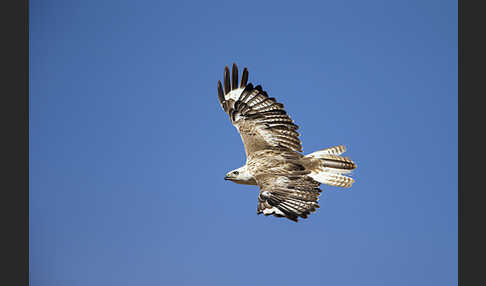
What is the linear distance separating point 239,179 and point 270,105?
1.31 metres

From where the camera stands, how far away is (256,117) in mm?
8211

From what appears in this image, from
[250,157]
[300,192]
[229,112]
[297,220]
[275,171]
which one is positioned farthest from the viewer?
[229,112]

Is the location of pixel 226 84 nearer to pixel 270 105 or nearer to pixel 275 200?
pixel 270 105

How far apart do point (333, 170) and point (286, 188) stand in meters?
1.01

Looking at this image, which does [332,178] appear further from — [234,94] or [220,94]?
[220,94]

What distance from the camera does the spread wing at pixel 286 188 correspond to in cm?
639

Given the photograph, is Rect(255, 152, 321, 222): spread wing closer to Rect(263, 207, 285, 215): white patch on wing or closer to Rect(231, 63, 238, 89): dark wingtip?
Rect(263, 207, 285, 215): white patch on wing

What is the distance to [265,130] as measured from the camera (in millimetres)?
8039

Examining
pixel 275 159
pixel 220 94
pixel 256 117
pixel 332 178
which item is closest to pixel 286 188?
pixel 275 159

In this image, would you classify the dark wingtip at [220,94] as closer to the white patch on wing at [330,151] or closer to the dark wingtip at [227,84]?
the dark wingtip at [227,84]

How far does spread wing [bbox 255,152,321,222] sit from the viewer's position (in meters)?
6.39

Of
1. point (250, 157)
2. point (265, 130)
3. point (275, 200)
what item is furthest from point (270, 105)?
point (275, 200)

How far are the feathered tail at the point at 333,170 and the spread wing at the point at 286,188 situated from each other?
0.24 m

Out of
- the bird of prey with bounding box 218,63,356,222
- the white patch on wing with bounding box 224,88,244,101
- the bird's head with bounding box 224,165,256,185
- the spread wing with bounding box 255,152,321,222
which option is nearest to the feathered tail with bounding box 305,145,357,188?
the bird of prey with bounding box 218,63,356,222
